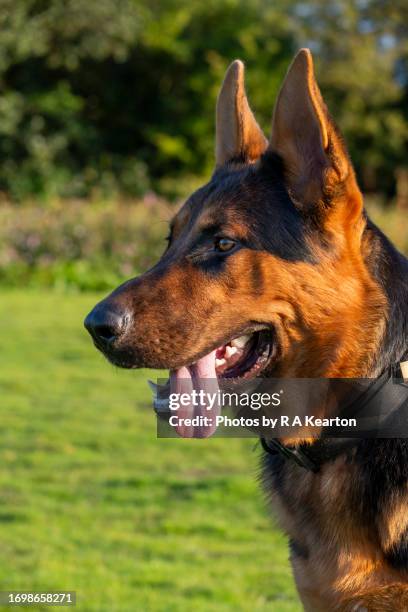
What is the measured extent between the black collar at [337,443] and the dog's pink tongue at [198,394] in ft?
0.81

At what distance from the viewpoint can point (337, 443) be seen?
3.10m

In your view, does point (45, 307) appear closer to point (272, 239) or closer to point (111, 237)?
point (111, 237)

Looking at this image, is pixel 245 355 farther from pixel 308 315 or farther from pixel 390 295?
pixel 390 295

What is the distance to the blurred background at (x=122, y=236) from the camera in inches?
231

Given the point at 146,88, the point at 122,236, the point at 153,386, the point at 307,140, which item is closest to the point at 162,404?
the point at 153,386

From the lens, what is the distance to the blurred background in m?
5.86

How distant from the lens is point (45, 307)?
16.7 m

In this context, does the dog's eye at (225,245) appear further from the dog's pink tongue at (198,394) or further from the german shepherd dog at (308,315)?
the dog's pink tongue at (198,394)

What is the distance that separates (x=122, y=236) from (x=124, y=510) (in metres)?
13.0

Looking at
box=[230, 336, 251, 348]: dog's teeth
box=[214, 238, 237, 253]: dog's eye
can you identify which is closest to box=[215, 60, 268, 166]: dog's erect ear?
box=[214, 238, 237, 253]: dog's eye

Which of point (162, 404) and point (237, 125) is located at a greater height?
point (237, 125)

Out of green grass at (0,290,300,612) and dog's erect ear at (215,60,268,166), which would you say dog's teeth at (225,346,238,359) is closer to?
dog's erect ear at (215,60,268,166)

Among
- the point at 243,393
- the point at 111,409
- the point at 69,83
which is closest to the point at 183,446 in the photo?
the point at 111,409

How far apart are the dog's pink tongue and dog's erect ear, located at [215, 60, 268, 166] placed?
0.86m
